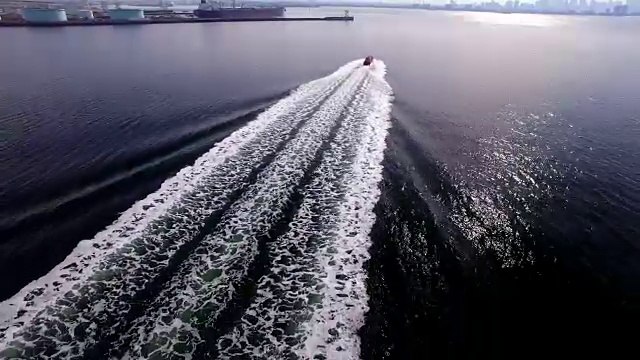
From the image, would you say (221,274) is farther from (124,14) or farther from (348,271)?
(124,14)

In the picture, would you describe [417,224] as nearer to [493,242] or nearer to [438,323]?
[493,242]

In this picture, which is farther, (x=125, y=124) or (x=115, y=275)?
(x=125, y=124)

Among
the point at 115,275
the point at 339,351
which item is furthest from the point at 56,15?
the point at 339,351

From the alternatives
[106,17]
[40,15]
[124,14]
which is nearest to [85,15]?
[106,17]

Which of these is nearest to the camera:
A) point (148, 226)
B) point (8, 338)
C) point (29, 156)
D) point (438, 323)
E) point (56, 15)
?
point (8, 338)

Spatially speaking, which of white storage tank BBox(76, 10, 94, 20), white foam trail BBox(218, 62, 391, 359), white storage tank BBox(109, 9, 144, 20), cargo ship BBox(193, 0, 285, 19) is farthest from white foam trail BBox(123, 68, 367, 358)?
cargo ship BBox(193, 0, 285, 19)

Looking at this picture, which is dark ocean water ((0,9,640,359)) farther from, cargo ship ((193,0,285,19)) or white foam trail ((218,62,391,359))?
cargo ship ((193,0,285,19))
